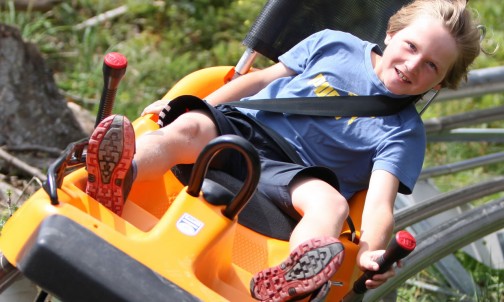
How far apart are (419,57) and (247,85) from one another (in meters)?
0.58

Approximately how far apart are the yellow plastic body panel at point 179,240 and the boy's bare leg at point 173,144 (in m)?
0.11

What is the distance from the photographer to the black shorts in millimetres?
2721

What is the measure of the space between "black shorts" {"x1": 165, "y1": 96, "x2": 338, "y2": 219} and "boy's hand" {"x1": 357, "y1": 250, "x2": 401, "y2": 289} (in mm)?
255

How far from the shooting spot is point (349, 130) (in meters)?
2.94

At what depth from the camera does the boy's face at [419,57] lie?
2.84 metres

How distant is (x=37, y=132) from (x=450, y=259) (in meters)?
1.82

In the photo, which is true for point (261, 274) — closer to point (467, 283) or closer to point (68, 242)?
point (68, 242)

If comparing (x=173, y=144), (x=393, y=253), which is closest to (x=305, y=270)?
(x=393, y=253)

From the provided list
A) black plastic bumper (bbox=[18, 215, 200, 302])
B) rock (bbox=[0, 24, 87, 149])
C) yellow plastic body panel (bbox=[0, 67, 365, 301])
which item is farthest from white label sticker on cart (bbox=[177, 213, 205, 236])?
rock (bbox=[0, 24, 87, 149])

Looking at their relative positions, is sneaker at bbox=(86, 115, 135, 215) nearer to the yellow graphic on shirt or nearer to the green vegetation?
the yellow graphic on shirt

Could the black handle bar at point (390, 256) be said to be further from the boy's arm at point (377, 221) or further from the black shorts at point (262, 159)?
the black shorts at point (262, 159)

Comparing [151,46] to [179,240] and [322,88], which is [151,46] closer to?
[322,88]

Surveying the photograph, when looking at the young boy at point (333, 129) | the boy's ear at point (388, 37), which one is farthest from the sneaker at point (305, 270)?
the boy's ear at point (388, 37)

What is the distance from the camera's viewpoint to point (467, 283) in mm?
3781
